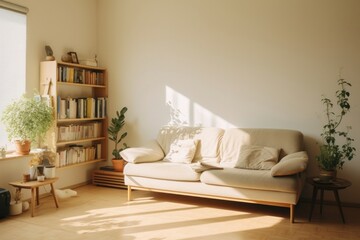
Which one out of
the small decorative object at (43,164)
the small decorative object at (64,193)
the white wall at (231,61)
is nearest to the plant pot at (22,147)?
the small decorative object at (43,164)

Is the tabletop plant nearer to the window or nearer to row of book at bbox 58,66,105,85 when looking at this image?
row of book at bbox 58,66,105,85

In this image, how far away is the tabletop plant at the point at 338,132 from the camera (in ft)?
12.8

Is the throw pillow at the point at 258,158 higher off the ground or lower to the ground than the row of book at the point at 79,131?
lower

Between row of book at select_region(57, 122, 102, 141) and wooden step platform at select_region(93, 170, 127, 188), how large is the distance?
573 millimetres

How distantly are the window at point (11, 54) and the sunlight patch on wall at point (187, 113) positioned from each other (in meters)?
1.99

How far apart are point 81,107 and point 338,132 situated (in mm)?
3424

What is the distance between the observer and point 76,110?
15.7 ft

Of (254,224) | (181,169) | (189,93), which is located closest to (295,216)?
(254,224)

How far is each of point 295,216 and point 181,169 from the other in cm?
136

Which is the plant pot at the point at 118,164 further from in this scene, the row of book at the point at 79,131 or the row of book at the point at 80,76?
the row of book at the point at 80,76

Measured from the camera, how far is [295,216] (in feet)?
12.2

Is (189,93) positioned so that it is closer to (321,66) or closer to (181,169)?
(181,169)

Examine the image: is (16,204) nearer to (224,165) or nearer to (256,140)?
(224,165)

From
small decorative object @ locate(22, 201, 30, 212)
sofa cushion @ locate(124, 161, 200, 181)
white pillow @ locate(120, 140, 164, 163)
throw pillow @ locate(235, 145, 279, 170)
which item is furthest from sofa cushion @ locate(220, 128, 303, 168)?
small decorative object @ locate(22, 201, 30, 212)
